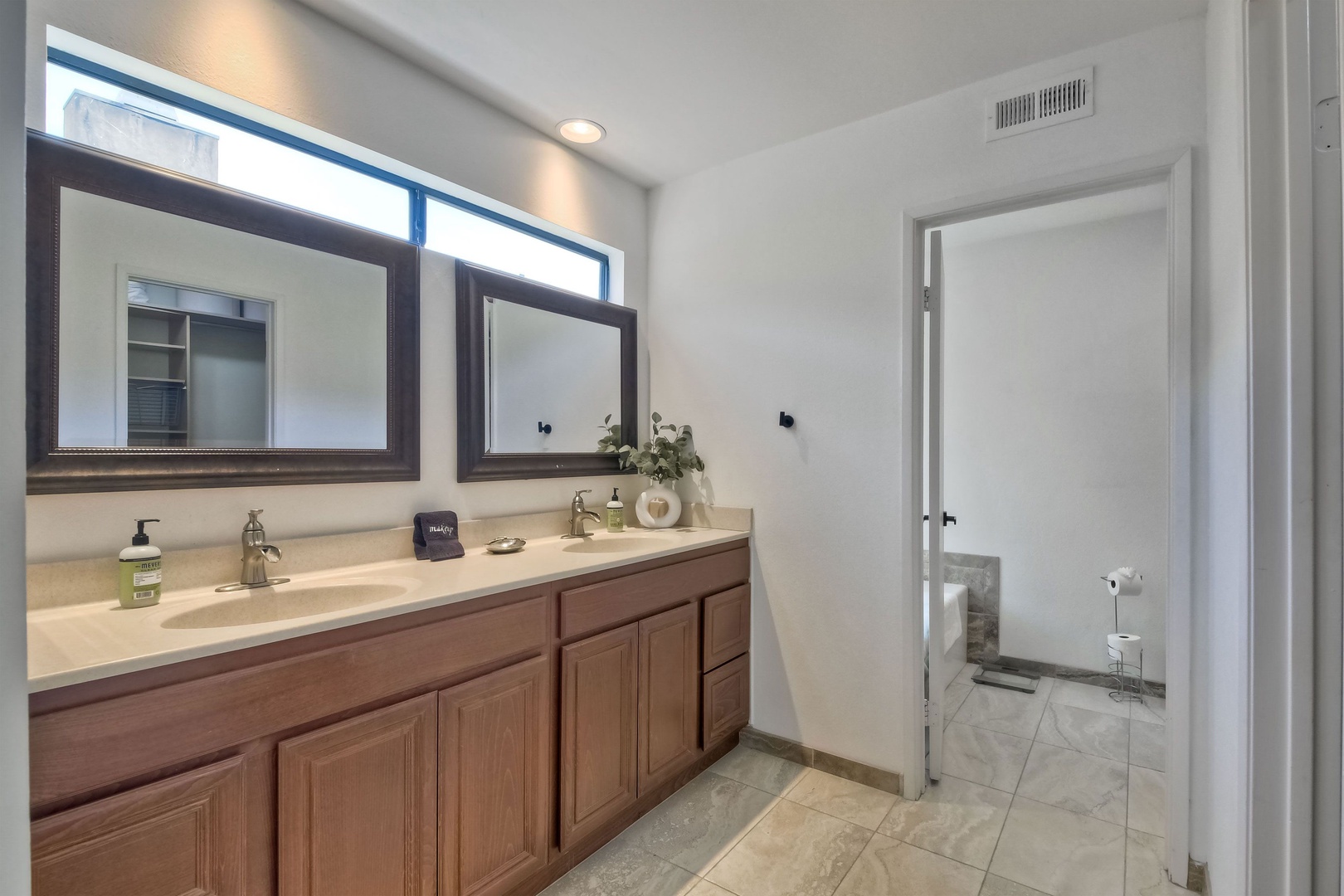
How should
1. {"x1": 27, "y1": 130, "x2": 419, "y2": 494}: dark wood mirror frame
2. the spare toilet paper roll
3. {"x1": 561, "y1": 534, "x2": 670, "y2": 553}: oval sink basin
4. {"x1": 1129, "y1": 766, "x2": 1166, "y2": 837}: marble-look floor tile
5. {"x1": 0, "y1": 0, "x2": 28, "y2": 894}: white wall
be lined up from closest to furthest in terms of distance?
{"x1": 0, "y1": 0, "x2": 28, "y2": 894}: white wall
{"x1": 27, "y1": 130, "x2": 419, "y2": 494}: dark wood mirror frame
{"x1": 1129, "y1": 766, "x2": 1166, "y2": 837}: marble-look floor tile
{"x1": 561, "y1": 534, "x2": 670, "y2": 553}: oval sink basin
the spare toilet paper roll

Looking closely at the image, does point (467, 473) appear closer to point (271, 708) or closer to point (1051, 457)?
point (271, 708)

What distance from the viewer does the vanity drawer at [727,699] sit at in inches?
91.4

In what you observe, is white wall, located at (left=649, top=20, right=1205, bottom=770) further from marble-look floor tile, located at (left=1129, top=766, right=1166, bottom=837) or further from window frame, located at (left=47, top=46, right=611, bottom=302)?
marble-look floor tile, located at (left=1129, top=766, right=1166, bottom=837)

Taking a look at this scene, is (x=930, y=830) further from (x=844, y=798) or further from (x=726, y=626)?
(x=726, y=626)

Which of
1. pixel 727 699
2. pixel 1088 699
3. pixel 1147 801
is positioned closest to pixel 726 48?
pixel 727 699

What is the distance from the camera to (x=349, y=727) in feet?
4.19

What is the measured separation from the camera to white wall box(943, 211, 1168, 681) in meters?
3.10

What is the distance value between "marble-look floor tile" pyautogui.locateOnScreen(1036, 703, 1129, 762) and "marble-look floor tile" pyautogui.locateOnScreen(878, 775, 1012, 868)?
0.63 m

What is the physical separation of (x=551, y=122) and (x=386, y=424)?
1301 millimetres

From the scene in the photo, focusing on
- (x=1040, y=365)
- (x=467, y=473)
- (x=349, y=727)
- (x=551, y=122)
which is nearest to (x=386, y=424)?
(x=467, y=473)

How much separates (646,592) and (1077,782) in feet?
5.85

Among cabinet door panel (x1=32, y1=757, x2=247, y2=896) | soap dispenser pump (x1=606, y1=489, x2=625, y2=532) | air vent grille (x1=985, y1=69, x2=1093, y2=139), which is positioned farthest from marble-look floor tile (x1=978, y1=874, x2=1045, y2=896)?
air vent grille (x1=985, y1=69, x2=1093, y2=139)

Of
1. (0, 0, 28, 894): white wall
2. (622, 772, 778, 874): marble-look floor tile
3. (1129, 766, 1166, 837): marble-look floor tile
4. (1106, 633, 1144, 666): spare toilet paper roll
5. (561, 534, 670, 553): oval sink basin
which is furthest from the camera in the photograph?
(1106, 633, 1144, 666): spare toilet paper roll

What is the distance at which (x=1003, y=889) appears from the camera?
5.63 ft
